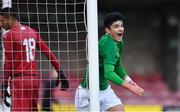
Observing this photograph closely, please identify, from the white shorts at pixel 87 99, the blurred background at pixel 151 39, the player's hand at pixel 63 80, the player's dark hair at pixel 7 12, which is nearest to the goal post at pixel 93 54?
the white shorts at pixel 87 99

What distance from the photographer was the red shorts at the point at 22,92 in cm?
744

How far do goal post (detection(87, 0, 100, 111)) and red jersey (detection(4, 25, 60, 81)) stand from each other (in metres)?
0.59

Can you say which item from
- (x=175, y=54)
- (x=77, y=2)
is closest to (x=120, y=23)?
(x=77, y=2)

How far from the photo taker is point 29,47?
746cm

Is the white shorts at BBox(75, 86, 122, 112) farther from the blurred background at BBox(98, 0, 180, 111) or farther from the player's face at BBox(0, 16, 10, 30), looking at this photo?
the blurred background at BBox(98, 0, 180, 111)

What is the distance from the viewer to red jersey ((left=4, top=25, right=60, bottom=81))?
24.3 ft

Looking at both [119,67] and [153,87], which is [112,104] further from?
[153,87]

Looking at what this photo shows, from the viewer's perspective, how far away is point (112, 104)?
24.4 ft

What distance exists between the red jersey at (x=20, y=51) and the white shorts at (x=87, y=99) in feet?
1.23

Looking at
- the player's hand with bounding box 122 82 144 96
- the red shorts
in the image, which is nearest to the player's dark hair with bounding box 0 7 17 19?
the red shorts

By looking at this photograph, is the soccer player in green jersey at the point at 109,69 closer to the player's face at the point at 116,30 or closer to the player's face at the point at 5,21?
the player's face at the point at 116,30

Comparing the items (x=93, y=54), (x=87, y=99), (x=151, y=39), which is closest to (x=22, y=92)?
(x=87, y=99)

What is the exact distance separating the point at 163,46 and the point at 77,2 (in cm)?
1605

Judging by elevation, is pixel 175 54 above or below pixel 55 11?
below
